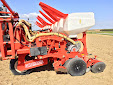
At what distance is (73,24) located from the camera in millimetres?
3941

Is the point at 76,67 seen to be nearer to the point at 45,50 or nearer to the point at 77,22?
the point at 45,50

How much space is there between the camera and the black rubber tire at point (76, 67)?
153 inches

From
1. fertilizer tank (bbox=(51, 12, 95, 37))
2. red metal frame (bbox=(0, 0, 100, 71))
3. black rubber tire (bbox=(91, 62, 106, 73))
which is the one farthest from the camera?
black rubber tire (bbox=(91, 62, 106, 73))

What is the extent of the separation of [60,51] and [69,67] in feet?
2.20

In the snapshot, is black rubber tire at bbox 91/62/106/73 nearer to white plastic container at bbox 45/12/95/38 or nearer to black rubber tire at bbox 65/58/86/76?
black rubber tire at bbox 65/58/86/76

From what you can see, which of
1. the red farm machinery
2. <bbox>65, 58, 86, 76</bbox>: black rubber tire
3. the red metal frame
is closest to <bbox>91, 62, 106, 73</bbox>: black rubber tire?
the red farm machinery

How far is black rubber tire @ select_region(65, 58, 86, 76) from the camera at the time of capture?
390 centimetres

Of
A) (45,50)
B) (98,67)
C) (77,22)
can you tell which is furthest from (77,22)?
(98,67)

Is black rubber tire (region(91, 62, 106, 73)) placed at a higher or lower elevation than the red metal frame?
lower

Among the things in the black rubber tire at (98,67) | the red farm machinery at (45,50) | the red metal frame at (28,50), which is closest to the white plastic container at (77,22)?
the red farm machinery at (45,50)

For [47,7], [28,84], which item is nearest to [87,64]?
[28,84]

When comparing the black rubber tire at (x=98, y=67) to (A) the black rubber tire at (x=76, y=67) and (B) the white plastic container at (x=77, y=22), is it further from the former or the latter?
(B) the white plastic container at (x=77, y=22)

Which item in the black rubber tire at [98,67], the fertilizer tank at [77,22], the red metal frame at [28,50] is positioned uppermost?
the fertilizer tank at [77,22]

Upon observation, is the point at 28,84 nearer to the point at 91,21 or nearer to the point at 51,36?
the point at 51,36
